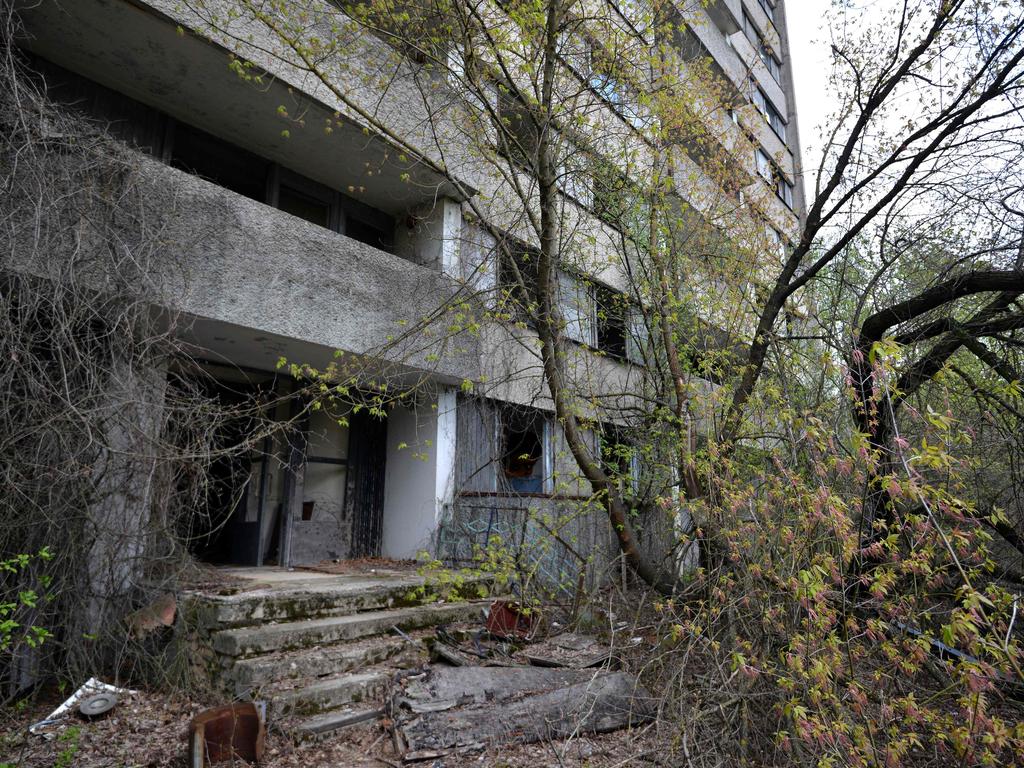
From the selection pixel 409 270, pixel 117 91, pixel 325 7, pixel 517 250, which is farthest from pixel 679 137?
pixel 117 91

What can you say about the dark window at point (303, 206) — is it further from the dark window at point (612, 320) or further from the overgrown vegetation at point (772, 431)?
the dark window at point (612, 320)

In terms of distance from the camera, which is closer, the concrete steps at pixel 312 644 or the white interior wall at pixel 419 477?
the concrete steps at pixel 312 644

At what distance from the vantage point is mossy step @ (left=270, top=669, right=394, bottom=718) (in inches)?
182

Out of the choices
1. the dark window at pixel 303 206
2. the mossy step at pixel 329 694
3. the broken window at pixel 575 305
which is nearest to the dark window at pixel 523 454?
the broken window at pixel 575 305

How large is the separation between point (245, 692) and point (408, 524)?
4.86m

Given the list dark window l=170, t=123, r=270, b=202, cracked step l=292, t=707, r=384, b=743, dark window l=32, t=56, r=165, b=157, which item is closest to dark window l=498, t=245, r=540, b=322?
cracked step l=292, t=707, r=384, b=743

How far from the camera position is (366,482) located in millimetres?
10141

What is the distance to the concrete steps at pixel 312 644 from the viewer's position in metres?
4.75

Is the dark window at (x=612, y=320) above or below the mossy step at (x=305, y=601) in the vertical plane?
above

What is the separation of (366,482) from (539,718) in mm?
5922

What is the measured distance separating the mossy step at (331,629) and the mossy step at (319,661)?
75 millimetres

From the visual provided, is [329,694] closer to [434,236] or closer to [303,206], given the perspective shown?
[434,236]

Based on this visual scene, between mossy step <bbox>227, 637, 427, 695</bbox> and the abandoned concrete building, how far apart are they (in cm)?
110

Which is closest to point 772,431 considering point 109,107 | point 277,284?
point 277,284
